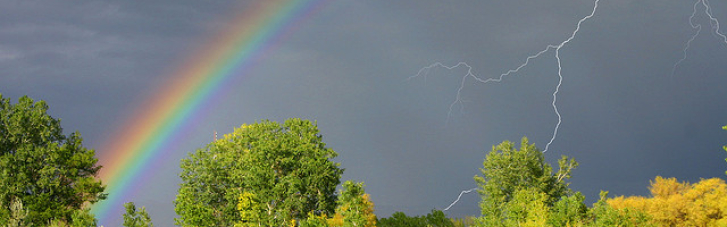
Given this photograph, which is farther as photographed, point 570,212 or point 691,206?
point 691,206

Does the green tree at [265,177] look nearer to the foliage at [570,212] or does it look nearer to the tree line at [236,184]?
the tree line at [236,184]

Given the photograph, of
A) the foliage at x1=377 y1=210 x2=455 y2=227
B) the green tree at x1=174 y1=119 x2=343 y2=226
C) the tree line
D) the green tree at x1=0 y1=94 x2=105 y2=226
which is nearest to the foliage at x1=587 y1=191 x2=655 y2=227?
the tree line

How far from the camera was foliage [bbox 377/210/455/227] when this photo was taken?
54219mm

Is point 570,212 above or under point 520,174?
under

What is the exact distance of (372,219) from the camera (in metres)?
52.1

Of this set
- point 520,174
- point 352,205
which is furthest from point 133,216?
point 520,174

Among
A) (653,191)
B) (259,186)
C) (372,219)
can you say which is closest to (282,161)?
(259,186)

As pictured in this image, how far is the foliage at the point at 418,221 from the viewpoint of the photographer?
54.2 m

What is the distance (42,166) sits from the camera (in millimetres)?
55656

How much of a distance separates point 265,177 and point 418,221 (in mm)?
11339

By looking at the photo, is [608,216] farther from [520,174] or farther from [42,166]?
[42,166]

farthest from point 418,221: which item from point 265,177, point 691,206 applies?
point 691,206

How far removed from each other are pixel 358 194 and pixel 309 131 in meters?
16.5

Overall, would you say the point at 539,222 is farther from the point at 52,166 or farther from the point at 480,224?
the point at 52,166
